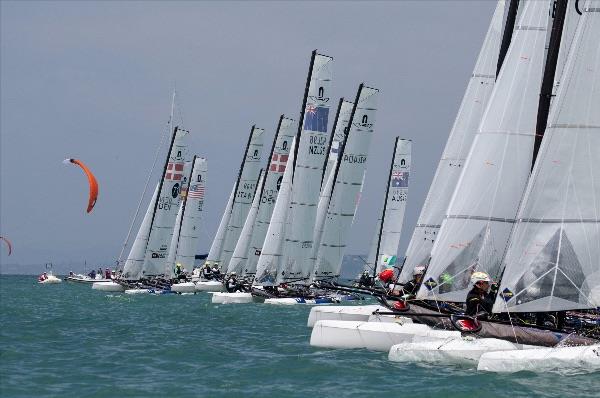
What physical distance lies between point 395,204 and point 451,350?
122 feet

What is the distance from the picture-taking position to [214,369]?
63.8 ft

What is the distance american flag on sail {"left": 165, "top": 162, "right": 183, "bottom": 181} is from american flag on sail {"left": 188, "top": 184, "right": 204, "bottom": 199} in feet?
19.5

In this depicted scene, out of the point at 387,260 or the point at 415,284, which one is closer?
the point at 415,284

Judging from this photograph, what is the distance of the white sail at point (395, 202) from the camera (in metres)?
55.5

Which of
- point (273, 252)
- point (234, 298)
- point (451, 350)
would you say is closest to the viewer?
point (451, 350)

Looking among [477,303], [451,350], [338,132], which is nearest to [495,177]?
[477,303]

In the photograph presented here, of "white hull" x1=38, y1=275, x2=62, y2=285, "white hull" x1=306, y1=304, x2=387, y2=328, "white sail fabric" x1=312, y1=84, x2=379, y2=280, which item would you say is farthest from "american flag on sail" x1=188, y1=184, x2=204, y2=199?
"white hull" x1=306, y1=304, x2=387, y2=328

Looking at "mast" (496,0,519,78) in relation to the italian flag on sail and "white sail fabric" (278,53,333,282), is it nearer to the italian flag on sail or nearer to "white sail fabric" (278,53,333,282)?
"white sail fabric" (278,53,333,282)

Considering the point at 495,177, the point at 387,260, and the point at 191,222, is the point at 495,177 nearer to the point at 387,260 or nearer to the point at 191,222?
the point at 387,260

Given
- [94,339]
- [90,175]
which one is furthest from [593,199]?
[90,175]

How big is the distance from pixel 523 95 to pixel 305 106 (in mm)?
17992

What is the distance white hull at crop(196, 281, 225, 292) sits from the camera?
57.3m

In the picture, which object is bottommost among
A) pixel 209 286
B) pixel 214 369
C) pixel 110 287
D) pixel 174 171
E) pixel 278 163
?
pixel 110 287

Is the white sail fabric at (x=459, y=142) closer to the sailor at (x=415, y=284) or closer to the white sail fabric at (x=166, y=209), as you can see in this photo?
the sailor at (x=415, y=284)
